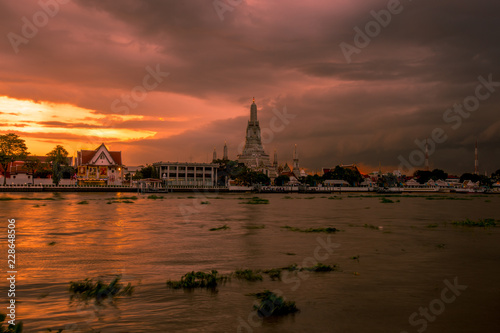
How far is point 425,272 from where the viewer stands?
12.7m

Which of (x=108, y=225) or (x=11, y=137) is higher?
(x=11, y=137)

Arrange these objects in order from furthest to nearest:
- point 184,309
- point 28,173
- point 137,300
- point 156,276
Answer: point 28,173
point 156,276
point 137,300
point 184,309

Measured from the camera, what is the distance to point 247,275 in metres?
11.6

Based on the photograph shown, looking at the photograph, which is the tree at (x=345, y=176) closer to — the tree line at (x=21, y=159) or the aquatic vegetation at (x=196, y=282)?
the tree line at (x=21, y=159)

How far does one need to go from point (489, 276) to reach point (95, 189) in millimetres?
93445

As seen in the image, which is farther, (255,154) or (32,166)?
(255,154)

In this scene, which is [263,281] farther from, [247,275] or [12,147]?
[12,147]

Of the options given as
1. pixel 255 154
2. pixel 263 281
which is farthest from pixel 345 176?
pixel 263 281

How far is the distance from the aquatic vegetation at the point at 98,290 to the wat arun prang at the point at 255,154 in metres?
164

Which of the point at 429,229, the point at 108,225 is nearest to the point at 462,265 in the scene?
the point at 429,229

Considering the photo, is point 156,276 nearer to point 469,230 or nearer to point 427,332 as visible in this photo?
point 427,332

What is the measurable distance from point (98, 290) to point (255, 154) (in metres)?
173

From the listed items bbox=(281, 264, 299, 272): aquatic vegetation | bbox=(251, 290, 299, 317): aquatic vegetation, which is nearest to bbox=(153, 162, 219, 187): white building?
bbox=(281, 264, 299, 272): aquatic vegetation

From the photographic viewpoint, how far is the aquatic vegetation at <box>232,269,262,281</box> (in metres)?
11.4
